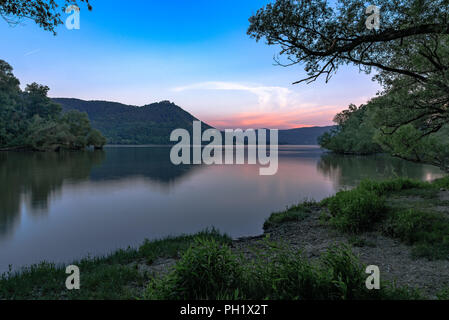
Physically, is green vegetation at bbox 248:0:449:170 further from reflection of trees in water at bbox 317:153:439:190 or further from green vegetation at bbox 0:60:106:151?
green vegetation at bbox 0:60:106:151

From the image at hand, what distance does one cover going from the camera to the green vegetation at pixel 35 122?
82.1 meters

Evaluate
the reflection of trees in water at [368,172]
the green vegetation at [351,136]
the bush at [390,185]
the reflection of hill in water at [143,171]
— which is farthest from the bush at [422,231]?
the green vegetation at [351,136]

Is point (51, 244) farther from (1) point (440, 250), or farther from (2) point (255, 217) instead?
(1) point (440, 250)

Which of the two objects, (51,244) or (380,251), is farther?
(51,244)

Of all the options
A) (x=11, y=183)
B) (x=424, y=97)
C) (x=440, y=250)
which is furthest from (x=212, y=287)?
(x=11, y=183)

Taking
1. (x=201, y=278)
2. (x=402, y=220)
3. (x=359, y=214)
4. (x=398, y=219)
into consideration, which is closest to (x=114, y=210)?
(x=359, y=214)

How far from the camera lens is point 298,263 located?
168 inches

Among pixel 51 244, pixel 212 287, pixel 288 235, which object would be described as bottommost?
pixel 51 244

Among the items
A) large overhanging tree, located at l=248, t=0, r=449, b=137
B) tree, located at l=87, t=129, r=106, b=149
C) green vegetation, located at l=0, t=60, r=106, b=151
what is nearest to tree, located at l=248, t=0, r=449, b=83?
large overhanging tree, located at l=248, t=0, r=449, b=137

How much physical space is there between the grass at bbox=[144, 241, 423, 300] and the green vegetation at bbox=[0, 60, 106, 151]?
96.2 m

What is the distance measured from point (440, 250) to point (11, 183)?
1382 inches

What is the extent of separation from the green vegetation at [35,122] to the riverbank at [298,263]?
9215 cm

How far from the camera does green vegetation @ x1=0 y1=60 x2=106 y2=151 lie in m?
82.1
